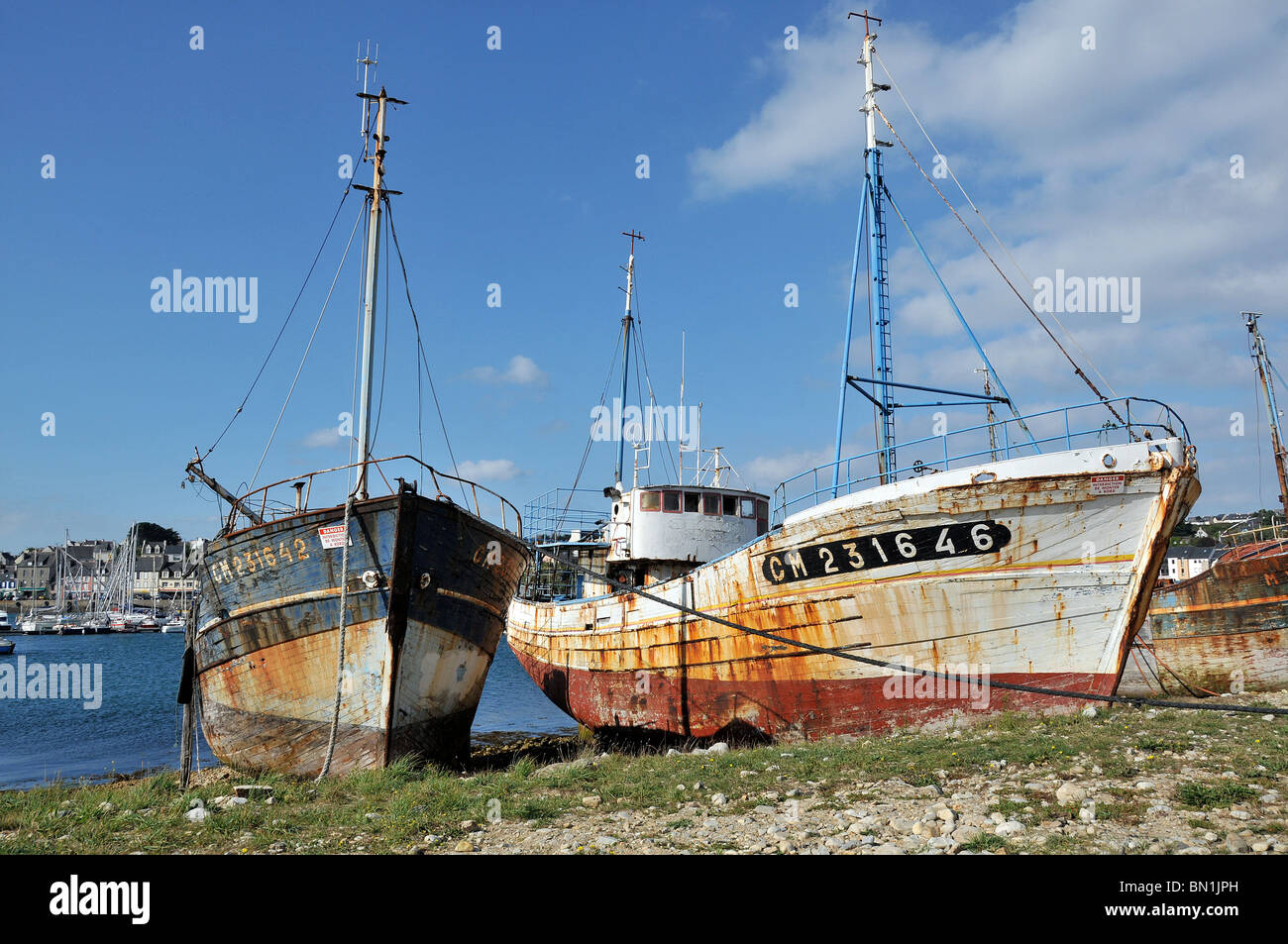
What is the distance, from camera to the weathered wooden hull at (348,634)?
12.0 meters

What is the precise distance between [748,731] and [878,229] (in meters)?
10.8

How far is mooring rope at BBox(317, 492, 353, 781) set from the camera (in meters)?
11.3

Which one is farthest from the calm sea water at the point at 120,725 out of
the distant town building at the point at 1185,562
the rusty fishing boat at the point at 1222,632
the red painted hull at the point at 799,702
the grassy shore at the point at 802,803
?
the distant town building at the point at 1185,562

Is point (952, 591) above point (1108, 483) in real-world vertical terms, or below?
below

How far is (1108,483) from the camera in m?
11.2

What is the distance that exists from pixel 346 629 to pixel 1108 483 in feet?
37.2

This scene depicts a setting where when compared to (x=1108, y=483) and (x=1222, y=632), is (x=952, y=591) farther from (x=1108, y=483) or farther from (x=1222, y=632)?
(x=1222, y=632)

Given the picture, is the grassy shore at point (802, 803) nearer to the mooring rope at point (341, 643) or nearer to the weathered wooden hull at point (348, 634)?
the mooring rope at point (341, 643)

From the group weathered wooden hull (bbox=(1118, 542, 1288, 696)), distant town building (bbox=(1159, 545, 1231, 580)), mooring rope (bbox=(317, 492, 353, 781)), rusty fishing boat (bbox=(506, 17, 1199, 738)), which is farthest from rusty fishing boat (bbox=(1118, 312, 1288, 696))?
distant town building (bbox=(1159, 545, 1231, 580))

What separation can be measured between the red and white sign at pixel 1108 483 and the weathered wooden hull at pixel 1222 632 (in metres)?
10.4

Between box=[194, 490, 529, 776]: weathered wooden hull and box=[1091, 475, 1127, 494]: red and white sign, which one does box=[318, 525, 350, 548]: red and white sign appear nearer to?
box=[194, 490, 529, 776]: weathered wooden hull

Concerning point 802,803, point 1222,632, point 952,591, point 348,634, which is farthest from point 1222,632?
point 348,634

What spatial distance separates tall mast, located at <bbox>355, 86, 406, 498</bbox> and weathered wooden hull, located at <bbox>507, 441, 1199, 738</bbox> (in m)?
6.84
